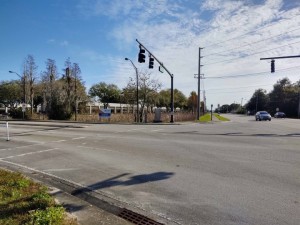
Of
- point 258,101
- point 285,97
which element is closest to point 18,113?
point 285,97

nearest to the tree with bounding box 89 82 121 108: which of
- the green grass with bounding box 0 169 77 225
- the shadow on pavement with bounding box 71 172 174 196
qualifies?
the shadow on pavement with bounding box 71 172 174 196

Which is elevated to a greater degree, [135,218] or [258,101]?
[258,101]

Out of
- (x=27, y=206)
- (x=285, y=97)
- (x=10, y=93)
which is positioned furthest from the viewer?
(x=285, y=97)

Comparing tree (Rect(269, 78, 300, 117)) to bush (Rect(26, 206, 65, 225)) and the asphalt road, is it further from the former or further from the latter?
bush (Rect(26, 206, 65, 225))

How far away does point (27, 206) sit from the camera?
600cm

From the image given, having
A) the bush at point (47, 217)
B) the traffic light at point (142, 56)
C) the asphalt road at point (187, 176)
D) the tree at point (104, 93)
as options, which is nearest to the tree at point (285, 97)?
the tree at point (104, 93)

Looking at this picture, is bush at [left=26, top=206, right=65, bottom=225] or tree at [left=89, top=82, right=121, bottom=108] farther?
tree at [left=89, top=82, right=121, bottom=108]

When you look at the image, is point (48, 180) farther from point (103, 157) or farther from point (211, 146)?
point (211, 146)

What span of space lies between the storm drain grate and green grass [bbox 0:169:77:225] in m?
1.05

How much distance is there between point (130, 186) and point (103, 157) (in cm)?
465

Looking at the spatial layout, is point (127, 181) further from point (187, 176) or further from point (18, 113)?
point (18, 113)

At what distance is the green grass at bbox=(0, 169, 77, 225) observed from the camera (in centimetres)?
524

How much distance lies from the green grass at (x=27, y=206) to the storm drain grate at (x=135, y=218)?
105 cm

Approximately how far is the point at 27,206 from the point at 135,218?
1.81m
